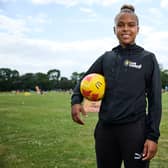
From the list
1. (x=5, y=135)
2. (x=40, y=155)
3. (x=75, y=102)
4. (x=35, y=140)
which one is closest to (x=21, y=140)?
(x=35, y=140)

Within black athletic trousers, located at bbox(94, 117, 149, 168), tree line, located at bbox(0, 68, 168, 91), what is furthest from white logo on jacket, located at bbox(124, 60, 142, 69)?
tree line, located at bbox(0, 68, 168, 91)

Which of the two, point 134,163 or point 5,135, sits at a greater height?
point 134,163

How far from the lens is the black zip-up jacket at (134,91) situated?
3.41 meters

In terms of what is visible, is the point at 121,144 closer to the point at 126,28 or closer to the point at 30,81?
the point at 126,28

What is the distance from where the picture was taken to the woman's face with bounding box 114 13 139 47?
3.59 meters

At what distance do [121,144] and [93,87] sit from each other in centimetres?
59

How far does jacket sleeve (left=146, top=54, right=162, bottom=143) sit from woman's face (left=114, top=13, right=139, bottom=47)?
29cm

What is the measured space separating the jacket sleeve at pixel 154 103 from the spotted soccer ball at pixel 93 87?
17.4 inches

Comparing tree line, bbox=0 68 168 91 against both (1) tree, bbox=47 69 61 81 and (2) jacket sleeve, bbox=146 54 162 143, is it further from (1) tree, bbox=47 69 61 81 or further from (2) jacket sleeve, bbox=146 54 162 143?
(2) jacket sleeve, bbox=146 54 162 143

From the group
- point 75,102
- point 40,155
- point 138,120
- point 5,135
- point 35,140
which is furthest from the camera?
point 5,135

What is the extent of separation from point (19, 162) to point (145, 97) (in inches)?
205

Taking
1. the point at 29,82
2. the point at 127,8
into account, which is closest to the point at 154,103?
the point at 127,8

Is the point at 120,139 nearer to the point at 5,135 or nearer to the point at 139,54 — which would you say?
the point at 139,54

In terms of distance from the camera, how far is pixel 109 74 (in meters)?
3.61
